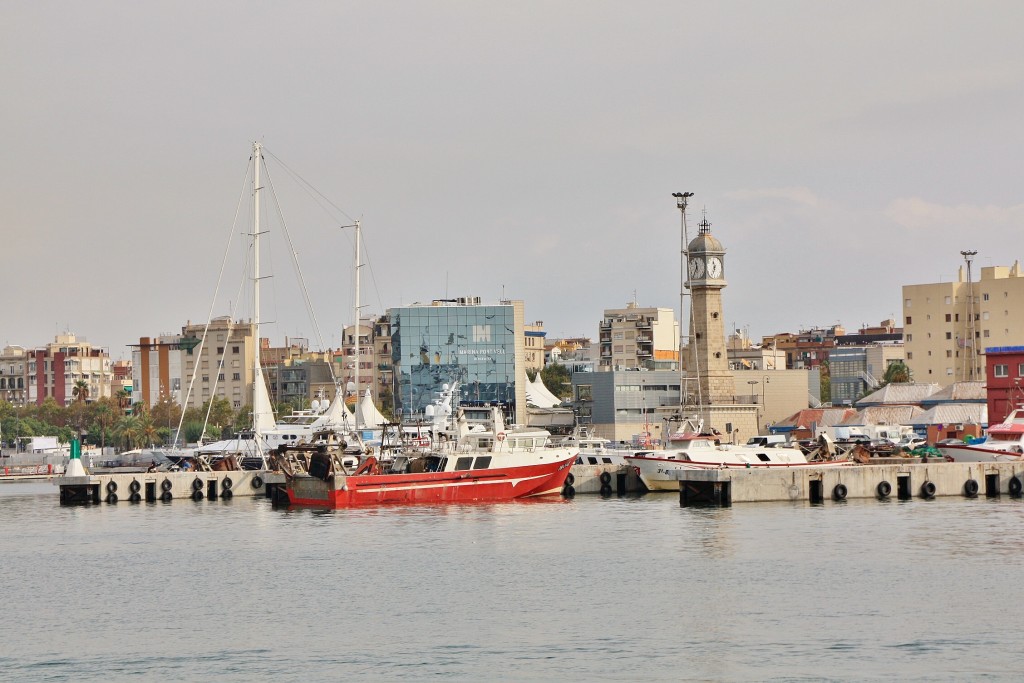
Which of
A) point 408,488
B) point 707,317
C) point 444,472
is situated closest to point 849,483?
point 444,472

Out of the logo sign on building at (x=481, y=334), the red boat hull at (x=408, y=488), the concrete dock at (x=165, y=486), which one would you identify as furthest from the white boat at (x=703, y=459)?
the logo sign on building at (x=481, y=334)

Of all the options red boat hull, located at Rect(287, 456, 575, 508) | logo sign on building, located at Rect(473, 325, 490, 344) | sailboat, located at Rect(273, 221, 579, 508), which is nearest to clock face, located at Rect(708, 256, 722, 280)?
logo sign on building, located at Rect(473, 325, 490, 344)

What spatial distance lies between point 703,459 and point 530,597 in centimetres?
3352

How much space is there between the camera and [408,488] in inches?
2918

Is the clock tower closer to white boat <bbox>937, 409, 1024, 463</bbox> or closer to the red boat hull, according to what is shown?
white boat <bbox>937, 409, 1024, 463</bbox>

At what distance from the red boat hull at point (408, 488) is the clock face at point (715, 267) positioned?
60263 mm

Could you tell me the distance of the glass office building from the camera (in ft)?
576

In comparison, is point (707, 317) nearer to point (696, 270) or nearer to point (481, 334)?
point (696, 270)

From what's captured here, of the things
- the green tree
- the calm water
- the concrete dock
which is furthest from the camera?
the green tree

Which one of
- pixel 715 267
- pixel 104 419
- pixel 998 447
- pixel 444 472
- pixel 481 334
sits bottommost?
pixel 444 472

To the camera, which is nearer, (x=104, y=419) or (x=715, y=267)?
(x=715, y=267)

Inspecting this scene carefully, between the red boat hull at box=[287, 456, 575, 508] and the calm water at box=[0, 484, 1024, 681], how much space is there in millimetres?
5511

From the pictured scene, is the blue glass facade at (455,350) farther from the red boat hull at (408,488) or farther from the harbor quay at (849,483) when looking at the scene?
the harbor quay at (849,483)

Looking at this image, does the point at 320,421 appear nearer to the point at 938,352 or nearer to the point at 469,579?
the point at 469,579
